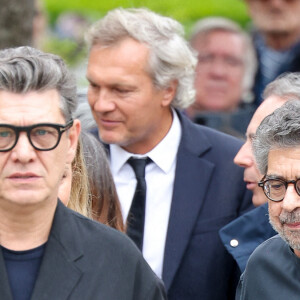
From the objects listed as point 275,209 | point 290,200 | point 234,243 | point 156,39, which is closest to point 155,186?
point 234,243

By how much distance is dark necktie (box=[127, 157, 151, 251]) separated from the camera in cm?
495

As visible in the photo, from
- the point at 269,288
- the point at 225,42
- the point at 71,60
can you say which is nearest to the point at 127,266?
the point at 269,288

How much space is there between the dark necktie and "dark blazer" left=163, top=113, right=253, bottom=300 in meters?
0.16

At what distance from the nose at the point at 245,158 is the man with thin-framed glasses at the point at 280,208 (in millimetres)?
957

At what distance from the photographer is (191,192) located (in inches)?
199

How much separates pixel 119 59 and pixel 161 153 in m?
0.60

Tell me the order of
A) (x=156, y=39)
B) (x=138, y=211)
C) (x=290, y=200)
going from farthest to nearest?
1. (x=156, y=39)
2. (x=138, y=211)
3. (x=290, y=200)

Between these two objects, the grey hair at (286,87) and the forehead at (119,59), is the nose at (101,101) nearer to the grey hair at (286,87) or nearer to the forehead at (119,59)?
the forehead at (119,59)

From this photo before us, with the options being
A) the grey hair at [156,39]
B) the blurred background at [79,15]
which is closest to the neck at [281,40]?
the blurred background at [79,15]

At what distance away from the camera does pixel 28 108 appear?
326 cm

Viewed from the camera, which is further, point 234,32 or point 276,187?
point 234,32

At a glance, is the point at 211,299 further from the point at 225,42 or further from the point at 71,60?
Answer: the point at 71,60

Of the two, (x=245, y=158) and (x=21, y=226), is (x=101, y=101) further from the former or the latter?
(x=21, y=226)

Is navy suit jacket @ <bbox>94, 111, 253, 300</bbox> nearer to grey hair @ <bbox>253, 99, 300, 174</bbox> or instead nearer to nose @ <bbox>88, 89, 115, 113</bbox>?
nose @ <bbox>88, 89, 115, 113</bbox>
